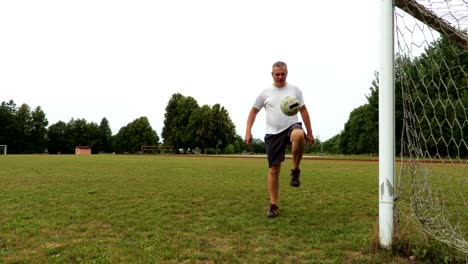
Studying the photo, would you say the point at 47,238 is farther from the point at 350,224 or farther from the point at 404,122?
the point at 404,122

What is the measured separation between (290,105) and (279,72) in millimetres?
470

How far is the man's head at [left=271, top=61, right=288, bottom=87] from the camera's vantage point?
16.8ft

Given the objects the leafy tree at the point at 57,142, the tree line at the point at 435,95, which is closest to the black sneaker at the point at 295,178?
the tree line at the point at 435,95

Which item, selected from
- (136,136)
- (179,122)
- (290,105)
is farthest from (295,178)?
(136,136)

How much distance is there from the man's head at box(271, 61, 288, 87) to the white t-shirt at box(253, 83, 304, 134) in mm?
115

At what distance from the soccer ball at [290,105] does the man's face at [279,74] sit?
245 millimetres

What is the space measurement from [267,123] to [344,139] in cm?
8153

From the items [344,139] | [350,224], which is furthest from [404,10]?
[344,139]

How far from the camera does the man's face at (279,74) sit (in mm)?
5125

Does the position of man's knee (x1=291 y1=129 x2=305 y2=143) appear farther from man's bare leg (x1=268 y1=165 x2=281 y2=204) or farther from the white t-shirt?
man's bare leg (x1=268 y1=165 x2=281 y2=204)

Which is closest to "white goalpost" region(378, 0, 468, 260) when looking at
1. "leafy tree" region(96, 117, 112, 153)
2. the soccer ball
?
the soccer ball

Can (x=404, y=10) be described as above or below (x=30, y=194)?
above

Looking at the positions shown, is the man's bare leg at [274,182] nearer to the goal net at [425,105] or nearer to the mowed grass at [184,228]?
the mowed grass at [184,228]

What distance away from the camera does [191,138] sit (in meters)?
71.7
